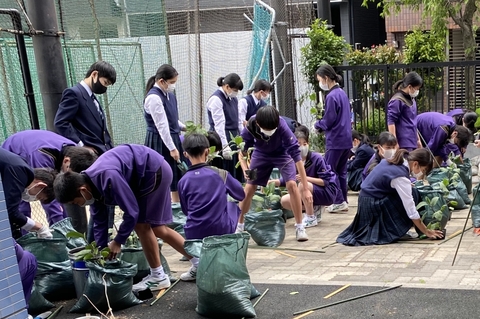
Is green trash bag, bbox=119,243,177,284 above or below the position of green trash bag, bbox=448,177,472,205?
above

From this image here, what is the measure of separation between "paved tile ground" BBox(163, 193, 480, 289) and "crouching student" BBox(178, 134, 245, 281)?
0.58 meters

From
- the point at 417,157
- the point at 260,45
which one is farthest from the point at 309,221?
the point at 260,45

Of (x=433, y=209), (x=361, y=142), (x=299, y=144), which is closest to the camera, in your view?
(x=433, y=209)

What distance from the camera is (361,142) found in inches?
377

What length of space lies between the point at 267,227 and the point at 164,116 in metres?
1.79

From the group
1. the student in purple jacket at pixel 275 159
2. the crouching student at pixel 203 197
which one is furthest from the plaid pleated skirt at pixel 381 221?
the crouching student at pixel 203 197

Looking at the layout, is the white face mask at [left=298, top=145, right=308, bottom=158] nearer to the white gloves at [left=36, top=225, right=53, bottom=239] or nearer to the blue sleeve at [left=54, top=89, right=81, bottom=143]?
the blue sleeve at [left=54, top=89, right=81, bottom=143]

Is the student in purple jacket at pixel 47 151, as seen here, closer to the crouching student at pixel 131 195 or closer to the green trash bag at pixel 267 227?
the crouching student at pixel 131 195

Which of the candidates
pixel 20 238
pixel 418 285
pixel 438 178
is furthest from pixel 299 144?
pixel 20 238

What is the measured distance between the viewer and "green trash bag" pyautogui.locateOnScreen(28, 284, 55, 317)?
5070 mm

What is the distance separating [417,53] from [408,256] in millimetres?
6468

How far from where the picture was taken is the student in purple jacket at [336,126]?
8.20 metres

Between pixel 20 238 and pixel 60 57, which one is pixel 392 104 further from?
pixel 20 238

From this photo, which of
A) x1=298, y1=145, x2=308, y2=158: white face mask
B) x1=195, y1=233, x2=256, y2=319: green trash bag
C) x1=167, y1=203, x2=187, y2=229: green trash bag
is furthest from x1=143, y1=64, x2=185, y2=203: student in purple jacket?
x1=195, y1=233, x2=256, y2=319: green trash bag
